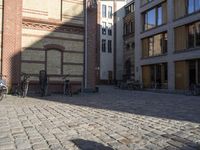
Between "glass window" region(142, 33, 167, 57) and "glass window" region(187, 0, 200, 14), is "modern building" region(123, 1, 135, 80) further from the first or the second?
"glass window" region(187, 0, 200, 14)

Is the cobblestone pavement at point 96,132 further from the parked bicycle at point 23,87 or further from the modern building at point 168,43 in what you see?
the modern building at point 168,43

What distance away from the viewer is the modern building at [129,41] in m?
50.0

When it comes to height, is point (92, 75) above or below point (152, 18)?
below

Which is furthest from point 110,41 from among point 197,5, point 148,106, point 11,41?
point 148,106

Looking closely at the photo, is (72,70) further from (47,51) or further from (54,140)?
(54,140)

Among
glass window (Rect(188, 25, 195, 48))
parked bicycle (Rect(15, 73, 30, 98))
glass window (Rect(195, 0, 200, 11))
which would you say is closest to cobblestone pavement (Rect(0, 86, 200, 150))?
parked bicycle (Rect(15, 73, 30, 98))

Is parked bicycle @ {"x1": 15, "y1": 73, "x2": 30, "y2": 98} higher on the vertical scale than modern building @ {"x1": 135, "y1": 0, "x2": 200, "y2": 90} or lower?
lower

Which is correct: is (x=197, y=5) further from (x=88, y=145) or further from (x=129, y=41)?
(x=88, y=145)

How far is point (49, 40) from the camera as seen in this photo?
19.3m

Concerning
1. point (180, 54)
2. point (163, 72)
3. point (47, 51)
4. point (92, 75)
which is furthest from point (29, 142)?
point (163, 72)

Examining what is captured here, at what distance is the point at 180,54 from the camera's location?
1173 inches

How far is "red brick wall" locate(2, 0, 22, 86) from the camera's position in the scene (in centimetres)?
1756

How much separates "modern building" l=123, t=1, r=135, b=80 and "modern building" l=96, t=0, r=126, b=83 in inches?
88.5

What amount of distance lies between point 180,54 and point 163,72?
4172 millimetres
